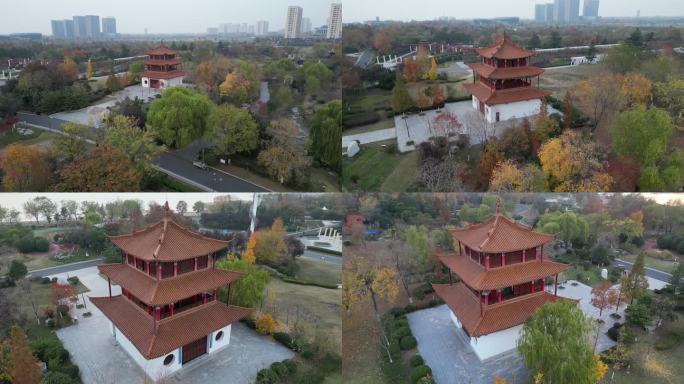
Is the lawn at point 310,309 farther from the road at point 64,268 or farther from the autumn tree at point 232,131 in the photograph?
the road at point 64,268

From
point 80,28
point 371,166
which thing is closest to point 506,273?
point 371,166

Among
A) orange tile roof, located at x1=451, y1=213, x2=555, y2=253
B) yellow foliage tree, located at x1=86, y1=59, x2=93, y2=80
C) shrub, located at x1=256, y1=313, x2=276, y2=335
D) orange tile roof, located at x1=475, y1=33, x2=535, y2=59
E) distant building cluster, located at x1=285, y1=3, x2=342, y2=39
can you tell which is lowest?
shrub, located at x1=256, y1=313, x2=276, y2=335

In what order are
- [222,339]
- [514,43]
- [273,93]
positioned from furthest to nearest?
[273,93]
[514,43]
[222,339]

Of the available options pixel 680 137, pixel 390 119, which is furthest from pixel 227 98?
pixel 680 137

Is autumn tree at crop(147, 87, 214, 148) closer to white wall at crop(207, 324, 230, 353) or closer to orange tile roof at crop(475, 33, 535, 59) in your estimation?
white wall at crop(207, 324, 230, 353)

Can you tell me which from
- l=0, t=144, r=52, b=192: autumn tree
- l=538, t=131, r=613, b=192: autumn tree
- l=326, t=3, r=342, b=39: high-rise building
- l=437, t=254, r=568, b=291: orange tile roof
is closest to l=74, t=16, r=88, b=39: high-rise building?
l=0, t=144, r=52, b=192: autumn tree

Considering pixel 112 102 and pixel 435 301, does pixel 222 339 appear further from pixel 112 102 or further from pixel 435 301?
pixel 112 102
